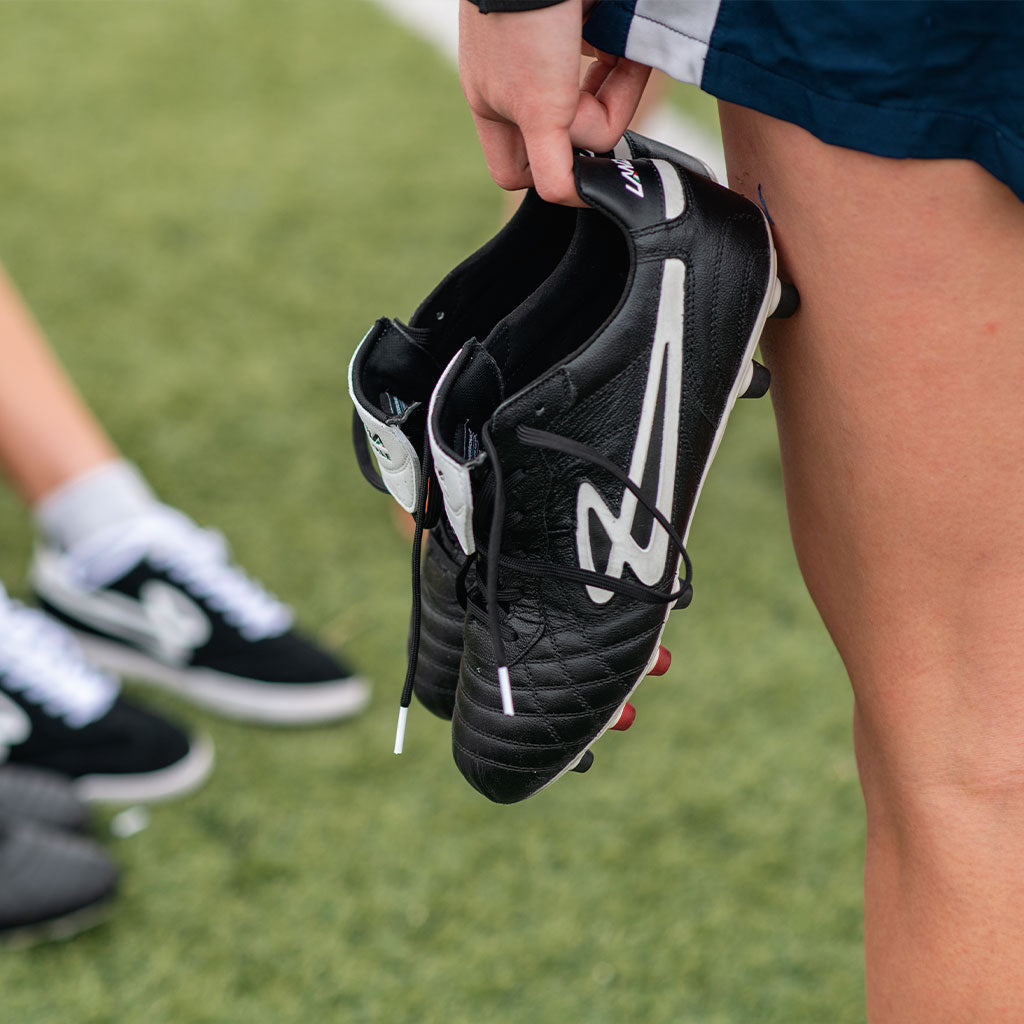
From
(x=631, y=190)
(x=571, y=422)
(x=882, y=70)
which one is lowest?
(x=571, y=422)

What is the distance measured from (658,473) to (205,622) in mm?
1089

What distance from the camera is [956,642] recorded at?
0.82 metres

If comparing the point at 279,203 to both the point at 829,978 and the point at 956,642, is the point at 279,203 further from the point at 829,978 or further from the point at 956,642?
the point at 956,642

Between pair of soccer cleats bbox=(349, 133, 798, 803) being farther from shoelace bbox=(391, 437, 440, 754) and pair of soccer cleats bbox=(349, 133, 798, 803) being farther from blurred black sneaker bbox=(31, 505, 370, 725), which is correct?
blurred black sneaker bbox=(31, 505, 370, 725)

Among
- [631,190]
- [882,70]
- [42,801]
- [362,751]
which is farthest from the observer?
[362,751]

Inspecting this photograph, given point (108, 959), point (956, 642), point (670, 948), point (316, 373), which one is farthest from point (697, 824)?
point (316, 373)

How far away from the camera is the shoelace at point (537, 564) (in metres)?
0.81

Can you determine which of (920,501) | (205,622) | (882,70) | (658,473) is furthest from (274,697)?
(882,70)

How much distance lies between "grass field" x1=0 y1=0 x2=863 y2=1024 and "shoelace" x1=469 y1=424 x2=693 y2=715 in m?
0.69

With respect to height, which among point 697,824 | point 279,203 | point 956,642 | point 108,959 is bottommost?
point 279,203

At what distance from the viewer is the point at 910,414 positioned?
2.53 ft

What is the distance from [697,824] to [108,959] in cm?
73

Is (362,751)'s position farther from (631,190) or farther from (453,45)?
(453,45)

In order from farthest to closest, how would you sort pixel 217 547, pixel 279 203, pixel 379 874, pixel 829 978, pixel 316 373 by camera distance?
pixel 279 203, pixel 316 373, pixel 217 547, pixel 379 874, pixel 829 978
